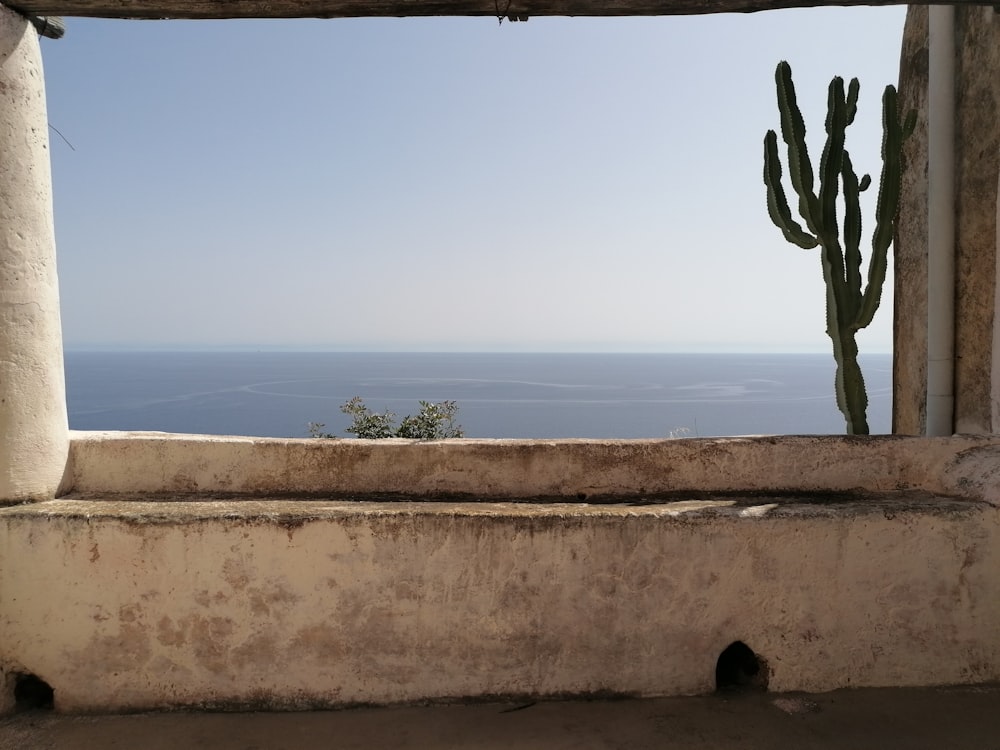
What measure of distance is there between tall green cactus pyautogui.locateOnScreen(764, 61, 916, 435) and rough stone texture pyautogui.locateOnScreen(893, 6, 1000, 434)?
39cm

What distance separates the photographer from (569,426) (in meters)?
78.7

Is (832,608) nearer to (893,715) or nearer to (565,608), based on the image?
(893,715)

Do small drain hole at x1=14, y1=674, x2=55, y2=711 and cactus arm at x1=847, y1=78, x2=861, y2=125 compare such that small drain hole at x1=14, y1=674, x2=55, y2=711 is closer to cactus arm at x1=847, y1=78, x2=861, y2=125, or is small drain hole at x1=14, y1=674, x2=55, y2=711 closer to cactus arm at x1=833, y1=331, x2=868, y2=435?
cactus arm at x1=833, y1=331, x2=868, y2=435

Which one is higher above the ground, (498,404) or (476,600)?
(476,600)

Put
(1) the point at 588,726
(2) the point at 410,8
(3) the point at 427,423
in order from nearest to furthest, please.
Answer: (1) the point at 588,726, (2) the point at 410,8, (3) the point at 427,423

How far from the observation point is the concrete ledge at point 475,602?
296cm

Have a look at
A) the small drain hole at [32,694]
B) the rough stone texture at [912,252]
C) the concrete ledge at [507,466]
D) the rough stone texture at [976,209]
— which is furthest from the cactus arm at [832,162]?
the small drain hole at [32,694]

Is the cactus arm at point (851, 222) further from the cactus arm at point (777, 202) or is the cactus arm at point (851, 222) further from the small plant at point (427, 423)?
the small plant at point (427, 423)

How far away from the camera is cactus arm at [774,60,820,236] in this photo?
234 inches

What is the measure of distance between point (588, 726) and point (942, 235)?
4996 mm

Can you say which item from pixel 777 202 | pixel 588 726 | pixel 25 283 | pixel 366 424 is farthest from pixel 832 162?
pixel 366 424

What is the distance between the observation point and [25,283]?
124 inches

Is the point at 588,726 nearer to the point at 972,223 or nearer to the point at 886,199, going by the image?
the point at 972,223

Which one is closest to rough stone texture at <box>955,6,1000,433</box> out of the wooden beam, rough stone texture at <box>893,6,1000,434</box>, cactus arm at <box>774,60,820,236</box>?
rough stone texture at <box>893,6,1000,434</box>
